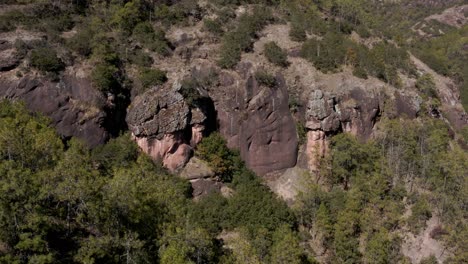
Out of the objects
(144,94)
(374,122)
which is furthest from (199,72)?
(374,122)

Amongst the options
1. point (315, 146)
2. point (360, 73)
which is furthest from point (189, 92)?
point (360, 73)

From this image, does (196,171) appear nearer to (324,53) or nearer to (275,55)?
(275,55)

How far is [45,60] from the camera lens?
52.6 metres

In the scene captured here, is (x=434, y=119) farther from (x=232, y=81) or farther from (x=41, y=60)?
(x=41, y=60)

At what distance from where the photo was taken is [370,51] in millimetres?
72062

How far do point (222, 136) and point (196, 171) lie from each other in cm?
693

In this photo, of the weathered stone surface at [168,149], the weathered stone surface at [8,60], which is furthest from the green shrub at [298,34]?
the weathered stone surface at [8,60]

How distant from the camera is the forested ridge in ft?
113

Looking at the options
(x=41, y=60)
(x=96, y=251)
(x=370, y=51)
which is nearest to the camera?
(x=96, y=251)

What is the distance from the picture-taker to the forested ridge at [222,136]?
34.3m

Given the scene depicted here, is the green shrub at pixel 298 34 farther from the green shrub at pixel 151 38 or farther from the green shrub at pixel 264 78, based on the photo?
the green shrub at pixel 151 38

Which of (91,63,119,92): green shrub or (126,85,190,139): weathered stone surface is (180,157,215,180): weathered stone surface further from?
(91,63,119,92): green shrub

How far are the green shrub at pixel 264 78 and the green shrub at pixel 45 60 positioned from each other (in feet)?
84.2

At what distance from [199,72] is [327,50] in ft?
65.7
